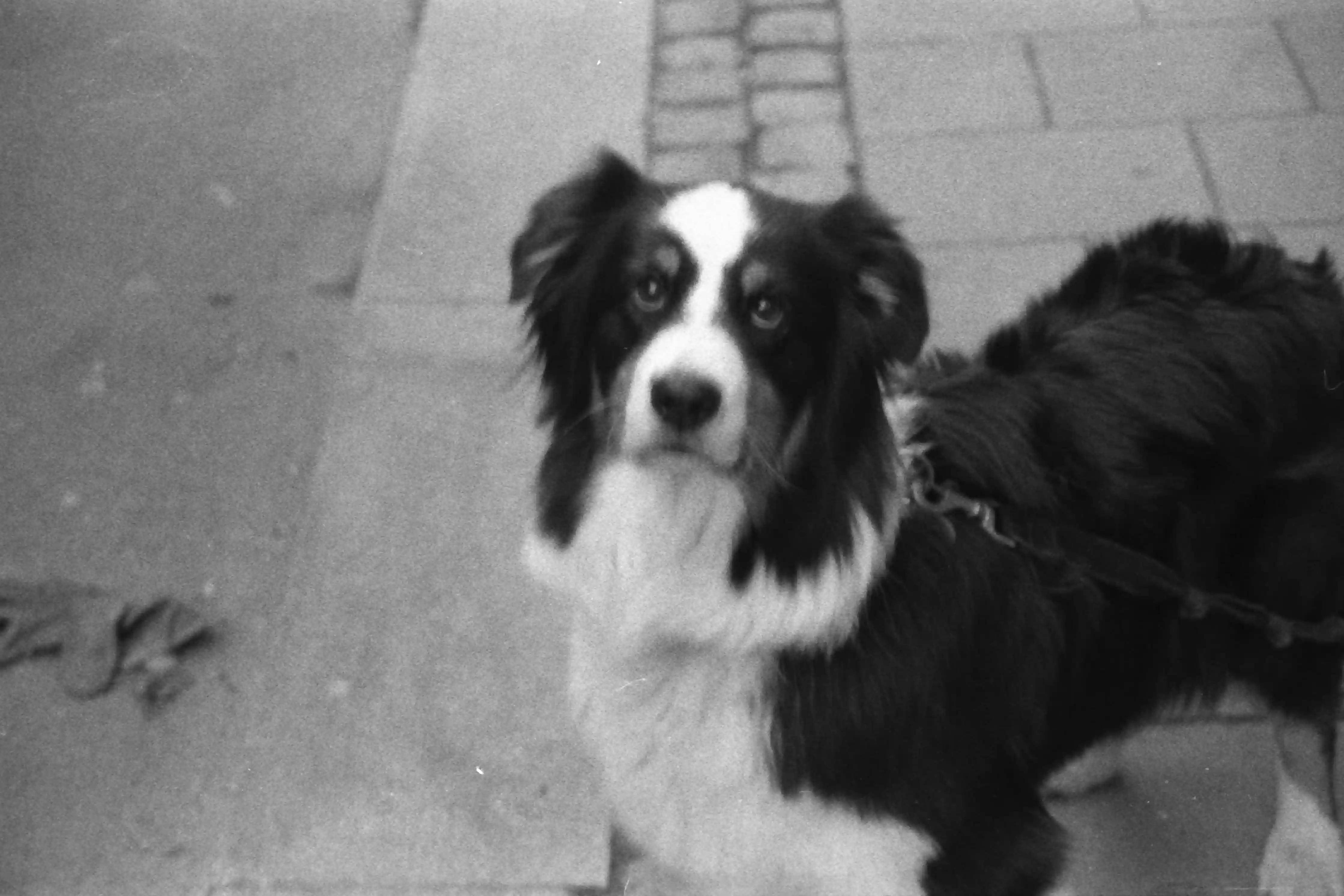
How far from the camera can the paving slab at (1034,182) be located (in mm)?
4441

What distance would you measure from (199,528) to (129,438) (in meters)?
0.42

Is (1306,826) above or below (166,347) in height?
above

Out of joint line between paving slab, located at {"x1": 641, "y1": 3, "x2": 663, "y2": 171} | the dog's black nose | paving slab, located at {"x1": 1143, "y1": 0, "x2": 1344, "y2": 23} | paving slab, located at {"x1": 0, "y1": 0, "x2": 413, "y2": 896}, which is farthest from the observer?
paving slab, located at {"x1": 1143, "y1": 0, "x2": 1344, "y2": 23}

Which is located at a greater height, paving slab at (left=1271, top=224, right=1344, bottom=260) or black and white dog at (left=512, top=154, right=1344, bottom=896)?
black and white dog at (left=512, top=154, right=1344, bottom=896)

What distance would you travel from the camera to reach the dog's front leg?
295 cm

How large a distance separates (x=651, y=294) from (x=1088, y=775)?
1.50 meters

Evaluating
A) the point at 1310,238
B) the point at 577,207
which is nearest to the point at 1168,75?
the point at 1310,238

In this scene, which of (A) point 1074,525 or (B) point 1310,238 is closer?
(A) point 1074,525

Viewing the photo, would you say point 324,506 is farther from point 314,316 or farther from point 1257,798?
point 1257,798

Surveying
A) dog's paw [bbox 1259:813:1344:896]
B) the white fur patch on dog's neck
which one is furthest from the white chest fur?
dog's paw [bbox 1259:813:1344:896]

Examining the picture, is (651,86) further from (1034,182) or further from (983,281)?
(983,281)

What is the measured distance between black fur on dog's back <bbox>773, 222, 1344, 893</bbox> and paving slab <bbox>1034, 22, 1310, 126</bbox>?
2240 millimetres

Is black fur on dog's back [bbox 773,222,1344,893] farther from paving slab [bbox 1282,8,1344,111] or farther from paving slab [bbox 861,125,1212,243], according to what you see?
paving slab [bbox 1282,8,1344,111]

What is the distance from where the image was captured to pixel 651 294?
230 cm
